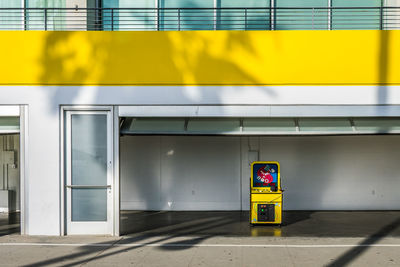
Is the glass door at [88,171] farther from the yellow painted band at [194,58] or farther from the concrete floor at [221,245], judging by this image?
the yellow painted band at [194,58]

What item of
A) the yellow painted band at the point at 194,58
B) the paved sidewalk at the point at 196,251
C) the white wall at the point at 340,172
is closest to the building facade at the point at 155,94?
the yellow painted band at the point at 194,58

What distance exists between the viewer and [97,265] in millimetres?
6668

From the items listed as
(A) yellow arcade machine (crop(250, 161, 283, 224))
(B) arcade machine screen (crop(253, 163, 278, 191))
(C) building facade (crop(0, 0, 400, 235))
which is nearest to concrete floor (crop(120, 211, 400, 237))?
(A) yellow arcade machine (crop(250, 161, 283, 224))

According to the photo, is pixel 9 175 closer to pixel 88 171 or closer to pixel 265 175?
pixel 88 171

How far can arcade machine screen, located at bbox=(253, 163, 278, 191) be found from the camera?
954 centimetres

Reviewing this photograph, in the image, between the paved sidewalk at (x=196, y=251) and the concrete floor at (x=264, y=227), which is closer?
the paved sidewalk at (x=196, y=251)

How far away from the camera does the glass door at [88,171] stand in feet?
28.3

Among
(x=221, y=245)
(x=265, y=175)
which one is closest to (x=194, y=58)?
(x=265, y=175)

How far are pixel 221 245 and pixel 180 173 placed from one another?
14.9ft

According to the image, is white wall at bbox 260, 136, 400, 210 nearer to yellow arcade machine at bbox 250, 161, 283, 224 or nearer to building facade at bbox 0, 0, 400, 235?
yellow arcade machine at bbox 250, 161, 283, 224

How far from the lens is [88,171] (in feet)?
28.5

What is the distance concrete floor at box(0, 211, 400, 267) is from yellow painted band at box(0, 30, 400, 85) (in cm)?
335

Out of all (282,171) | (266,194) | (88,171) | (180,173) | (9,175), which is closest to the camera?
(88,171)

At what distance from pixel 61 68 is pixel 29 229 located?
11.8 ft
